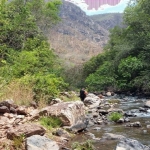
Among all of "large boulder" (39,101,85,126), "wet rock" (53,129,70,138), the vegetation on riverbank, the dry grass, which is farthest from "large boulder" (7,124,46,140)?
the vegetation on riverbank

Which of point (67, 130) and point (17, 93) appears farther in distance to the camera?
point (17, 93)

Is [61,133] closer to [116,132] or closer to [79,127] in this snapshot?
[79,127]

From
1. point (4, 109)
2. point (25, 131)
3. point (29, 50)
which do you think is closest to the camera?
point (25, 131)

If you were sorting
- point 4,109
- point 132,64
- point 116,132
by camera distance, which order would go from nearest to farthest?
1. point 4,109
2. point 116,132
3. point 132,64

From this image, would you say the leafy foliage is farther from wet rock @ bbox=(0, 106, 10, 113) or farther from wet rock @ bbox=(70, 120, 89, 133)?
wet rock @ bbox=(70, 120, 89, 133)

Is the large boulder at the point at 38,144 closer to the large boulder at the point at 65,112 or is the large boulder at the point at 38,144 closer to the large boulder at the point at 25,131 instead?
the large boulder at the point at 25,131

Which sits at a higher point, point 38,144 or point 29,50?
point 29,50

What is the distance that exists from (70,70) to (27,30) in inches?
854

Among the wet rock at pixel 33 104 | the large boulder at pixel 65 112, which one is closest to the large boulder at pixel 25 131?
the large boulder at pixel 65 112

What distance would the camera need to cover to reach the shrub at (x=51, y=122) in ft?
29.0

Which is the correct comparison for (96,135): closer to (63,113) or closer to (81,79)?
(63,113)

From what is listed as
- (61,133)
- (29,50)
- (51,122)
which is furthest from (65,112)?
(29,50)

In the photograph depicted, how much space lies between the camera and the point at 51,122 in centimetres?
900

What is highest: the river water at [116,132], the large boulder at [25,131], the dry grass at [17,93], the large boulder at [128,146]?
the dry grass at [17,93]
